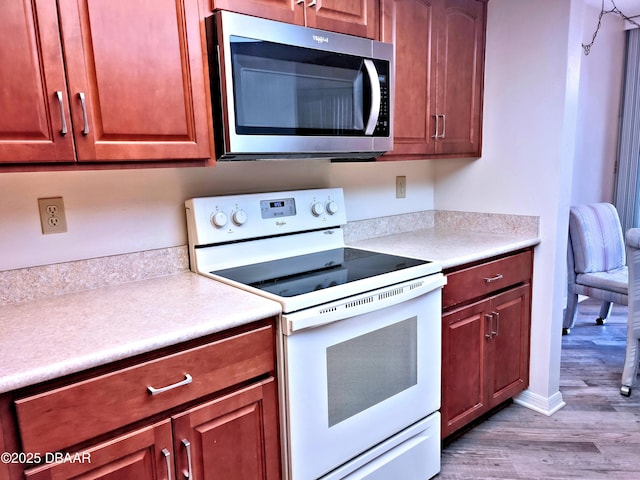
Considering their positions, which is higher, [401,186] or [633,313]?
[401,186]

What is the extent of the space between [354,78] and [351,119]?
0.15 metres

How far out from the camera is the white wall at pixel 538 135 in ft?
6.61

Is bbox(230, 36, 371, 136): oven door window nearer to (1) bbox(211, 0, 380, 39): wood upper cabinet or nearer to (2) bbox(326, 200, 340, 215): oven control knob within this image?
(1) bbox(211, 0, 380, 39): wood upper cabinet

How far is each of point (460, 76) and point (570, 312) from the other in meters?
2.00

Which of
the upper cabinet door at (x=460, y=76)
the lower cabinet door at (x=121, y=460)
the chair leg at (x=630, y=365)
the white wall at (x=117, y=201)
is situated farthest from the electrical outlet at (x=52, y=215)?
the chair leg at (x=630, y=365)

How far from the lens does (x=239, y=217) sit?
5.63 ft

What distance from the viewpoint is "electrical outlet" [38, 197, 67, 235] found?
1.41 meters

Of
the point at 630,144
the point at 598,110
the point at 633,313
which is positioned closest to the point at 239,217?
the point at 633,313

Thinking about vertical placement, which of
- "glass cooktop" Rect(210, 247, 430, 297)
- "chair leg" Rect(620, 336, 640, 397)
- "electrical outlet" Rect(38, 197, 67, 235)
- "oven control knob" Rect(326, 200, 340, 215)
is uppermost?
"electrical outlet" Rect(38, 197, 67, 235)

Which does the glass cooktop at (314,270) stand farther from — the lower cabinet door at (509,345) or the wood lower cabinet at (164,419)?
the lower cabinet door at (509,345)

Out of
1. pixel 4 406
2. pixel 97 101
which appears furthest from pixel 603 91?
pixel 4 406

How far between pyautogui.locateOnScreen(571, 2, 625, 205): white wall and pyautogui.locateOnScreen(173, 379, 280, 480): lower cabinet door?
10.7ft

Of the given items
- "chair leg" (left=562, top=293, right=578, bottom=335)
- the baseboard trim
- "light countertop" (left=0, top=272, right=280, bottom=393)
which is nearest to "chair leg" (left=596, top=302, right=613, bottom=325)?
"chair leg" (left=562, top=293, right=578, bottom=335)

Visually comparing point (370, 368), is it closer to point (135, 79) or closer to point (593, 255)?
point (135, 79)
